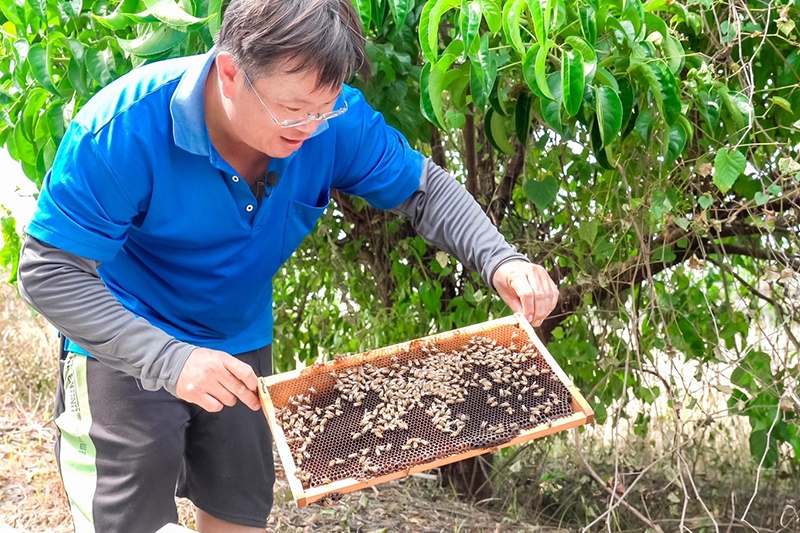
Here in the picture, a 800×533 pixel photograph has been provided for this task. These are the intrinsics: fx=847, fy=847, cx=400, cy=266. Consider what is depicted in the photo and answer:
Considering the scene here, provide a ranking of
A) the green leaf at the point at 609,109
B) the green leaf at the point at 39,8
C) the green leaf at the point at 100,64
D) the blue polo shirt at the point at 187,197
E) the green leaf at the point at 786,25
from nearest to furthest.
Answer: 1. the blue polo shirt at the point at 187,197
2. the green leaf at the point at 609,109
3. the green leaf at the point at 786,25
4. the green leaf at the point at 39,8
5. the green leaf at the point at 100,64

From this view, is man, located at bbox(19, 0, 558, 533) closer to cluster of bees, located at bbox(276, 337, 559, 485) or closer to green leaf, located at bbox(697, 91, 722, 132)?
cluster of bees, located at bbox(276, 337, 559, 485)

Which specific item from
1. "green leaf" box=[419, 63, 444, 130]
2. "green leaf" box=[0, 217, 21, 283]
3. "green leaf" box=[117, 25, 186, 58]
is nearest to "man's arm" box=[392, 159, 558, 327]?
"green leaf" box=[419, 63, 444, 130]

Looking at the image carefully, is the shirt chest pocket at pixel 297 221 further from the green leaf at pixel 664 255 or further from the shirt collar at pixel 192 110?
the green leaf at pixel 664 255

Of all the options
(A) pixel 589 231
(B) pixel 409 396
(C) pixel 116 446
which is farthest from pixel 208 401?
(A) pixel 589 231

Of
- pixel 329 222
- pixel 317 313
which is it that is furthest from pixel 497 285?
pixel 317 313

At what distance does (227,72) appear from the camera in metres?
2.02

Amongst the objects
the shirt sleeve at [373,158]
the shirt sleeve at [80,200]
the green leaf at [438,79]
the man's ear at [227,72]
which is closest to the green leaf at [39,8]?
the shirt sleeve at [80,200]

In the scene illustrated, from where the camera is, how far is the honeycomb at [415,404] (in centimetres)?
221

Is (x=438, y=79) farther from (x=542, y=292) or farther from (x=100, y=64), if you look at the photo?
(x=100, y=64)

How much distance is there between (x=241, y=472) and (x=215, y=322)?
0.51m

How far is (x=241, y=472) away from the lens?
2.64 metres

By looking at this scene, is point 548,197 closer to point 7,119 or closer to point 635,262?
point 635,262

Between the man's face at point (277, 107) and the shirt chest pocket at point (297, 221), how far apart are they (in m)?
0.31

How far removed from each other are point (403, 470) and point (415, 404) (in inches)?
10.1
